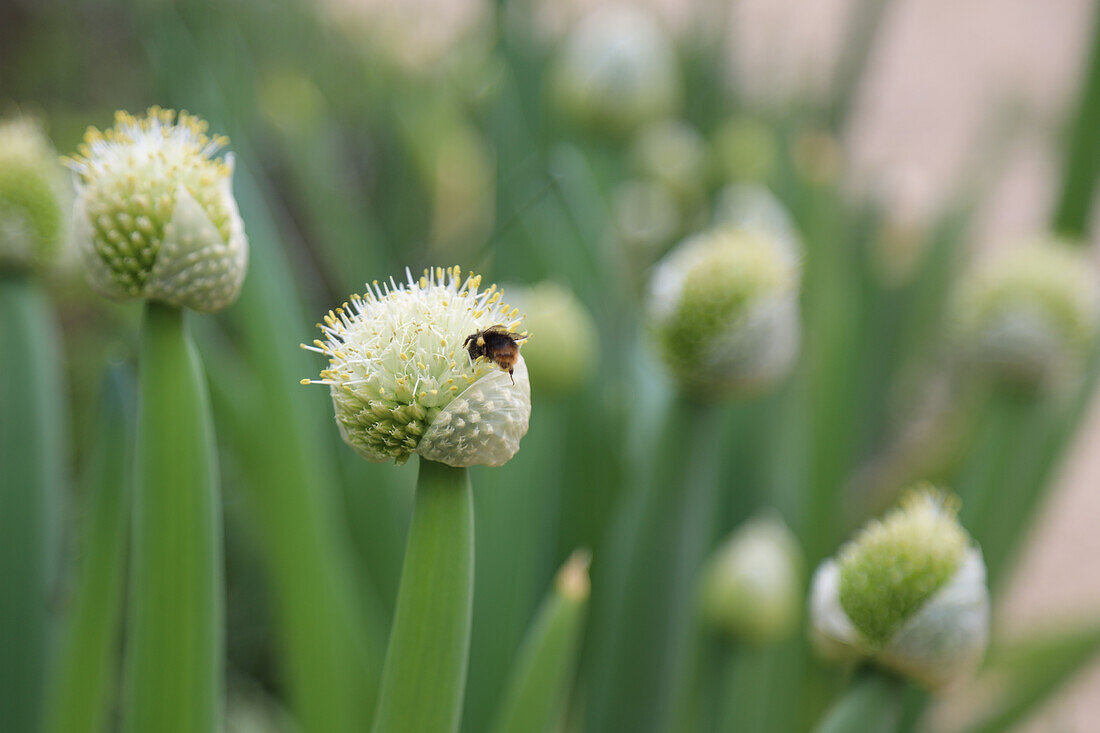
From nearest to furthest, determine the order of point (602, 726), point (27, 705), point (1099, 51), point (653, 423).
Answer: point (27, 705), point (602, 726), point (653, 423), point (1099, 51)

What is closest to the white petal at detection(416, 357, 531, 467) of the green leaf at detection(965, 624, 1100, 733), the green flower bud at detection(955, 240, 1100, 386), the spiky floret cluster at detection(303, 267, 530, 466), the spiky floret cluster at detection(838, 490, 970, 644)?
the spiky floret cluster at detection(303, 267, 530, 466)

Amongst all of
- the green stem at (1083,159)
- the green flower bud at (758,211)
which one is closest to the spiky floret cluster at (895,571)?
the green flower bud at (758,211)

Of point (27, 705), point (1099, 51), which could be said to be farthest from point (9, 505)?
point (1099, 51)

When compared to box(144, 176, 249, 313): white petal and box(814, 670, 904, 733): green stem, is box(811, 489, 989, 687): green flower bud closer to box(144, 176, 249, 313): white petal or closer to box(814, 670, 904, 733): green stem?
box(814, 670, 904, 733): green stem

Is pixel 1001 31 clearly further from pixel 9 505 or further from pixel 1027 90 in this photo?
pixel 9 505

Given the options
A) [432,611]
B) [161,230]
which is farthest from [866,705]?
[161,230]

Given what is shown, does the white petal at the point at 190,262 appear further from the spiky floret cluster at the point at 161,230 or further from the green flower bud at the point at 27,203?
the green flower bud at the point at 27,203

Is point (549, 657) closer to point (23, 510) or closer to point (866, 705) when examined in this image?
point (866, 705)
